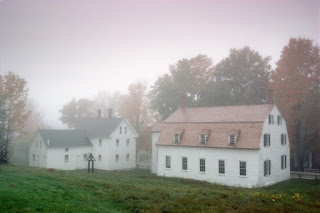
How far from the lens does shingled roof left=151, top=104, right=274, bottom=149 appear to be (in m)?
27.8

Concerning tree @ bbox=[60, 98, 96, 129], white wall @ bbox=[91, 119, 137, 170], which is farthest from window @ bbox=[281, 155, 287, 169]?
tree @ bbox=[60, 98, 96, 129]

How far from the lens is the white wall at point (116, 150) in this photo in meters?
44.6

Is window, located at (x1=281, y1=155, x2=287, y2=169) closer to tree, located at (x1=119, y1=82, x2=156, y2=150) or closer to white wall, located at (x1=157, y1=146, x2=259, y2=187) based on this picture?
white wall, located at (x1=157, y1=146, x2=259, y2=187)

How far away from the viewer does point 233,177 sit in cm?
2773

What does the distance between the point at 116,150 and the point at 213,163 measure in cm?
2118

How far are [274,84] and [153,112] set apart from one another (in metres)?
26.6

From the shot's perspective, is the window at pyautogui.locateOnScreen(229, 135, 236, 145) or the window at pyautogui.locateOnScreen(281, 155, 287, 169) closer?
the window at pyautogui.locateOnScreen(229, 135, 236, 145)

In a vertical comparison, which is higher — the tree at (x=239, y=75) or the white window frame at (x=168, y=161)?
Answer: the tree at (x=239, y=75)

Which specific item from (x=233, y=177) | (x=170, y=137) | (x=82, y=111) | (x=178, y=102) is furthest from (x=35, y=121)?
(x=233, y=177)

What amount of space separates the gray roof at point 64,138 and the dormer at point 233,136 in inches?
1048

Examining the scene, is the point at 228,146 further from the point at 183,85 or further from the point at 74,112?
the point at 74,112

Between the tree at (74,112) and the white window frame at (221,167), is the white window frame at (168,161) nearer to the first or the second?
the white window frame at (221,167)

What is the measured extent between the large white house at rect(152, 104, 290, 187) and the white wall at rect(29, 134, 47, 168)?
1943 centimetres

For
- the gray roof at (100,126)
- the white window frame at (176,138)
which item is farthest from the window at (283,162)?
the gray roof at (100,126)
